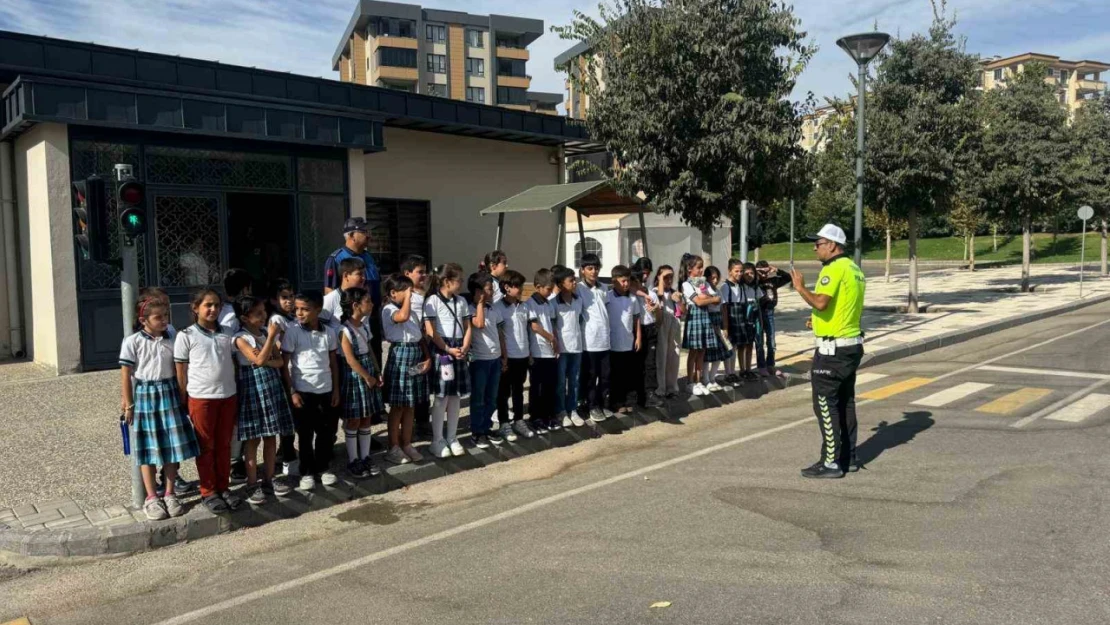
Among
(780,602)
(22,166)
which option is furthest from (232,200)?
(780,602)

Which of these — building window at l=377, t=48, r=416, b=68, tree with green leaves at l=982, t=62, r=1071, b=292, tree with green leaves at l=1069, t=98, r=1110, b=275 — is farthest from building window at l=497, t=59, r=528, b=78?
tree with green leaves at l=982, t=62, r=1071, b=292

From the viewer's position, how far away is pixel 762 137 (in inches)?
453

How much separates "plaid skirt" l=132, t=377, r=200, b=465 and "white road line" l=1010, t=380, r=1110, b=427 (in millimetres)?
7668

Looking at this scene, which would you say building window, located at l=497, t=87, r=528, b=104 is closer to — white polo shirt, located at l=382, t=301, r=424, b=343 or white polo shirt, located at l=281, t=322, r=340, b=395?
white polo shirt, located at l=382, t=301, r=424, b=343

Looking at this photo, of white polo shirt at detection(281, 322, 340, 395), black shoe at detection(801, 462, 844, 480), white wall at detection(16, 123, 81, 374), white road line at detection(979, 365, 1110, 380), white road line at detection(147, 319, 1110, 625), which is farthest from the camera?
white road line at detection(979, 365, 1110, 380)

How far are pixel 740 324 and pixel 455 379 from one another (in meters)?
4.52

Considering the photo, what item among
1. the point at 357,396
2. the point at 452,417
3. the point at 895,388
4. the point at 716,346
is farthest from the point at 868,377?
the point at 357,396

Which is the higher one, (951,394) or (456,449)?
(456,449)

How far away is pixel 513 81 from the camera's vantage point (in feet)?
261

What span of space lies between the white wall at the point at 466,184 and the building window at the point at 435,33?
204 ft

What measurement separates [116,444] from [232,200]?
5896mm

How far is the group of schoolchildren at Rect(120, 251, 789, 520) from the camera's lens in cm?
560

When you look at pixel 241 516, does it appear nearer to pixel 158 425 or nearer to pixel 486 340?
pixel 158 425

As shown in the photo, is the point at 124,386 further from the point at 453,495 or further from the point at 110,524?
the point at 453,495
